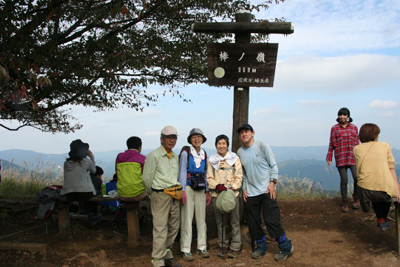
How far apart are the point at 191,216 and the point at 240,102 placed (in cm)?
200

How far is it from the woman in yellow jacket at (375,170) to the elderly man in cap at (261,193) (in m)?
1.21

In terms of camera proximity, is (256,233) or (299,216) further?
(299,216)

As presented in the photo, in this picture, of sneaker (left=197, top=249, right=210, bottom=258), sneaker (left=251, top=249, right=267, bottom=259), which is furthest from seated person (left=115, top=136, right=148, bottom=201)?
sneaker (left=251, top=249, right=267, bottom=259)

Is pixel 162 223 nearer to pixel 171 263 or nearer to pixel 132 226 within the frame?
pixel 171 263

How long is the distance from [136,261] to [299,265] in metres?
2.20

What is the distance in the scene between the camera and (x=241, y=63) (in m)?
5.21

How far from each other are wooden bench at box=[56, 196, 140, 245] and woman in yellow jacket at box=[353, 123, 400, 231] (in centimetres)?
332

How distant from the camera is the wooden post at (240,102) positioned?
5242 mm

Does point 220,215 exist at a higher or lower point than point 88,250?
higher

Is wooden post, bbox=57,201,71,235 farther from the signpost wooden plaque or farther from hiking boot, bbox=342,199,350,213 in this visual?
hiking boot, bbox=342,199,350,213

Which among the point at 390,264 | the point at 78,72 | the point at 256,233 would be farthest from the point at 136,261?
the point at 390,264

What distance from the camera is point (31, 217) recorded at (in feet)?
21.6

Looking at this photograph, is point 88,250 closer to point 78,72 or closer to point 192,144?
point 192,144

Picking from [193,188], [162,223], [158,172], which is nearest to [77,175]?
[158,172]
